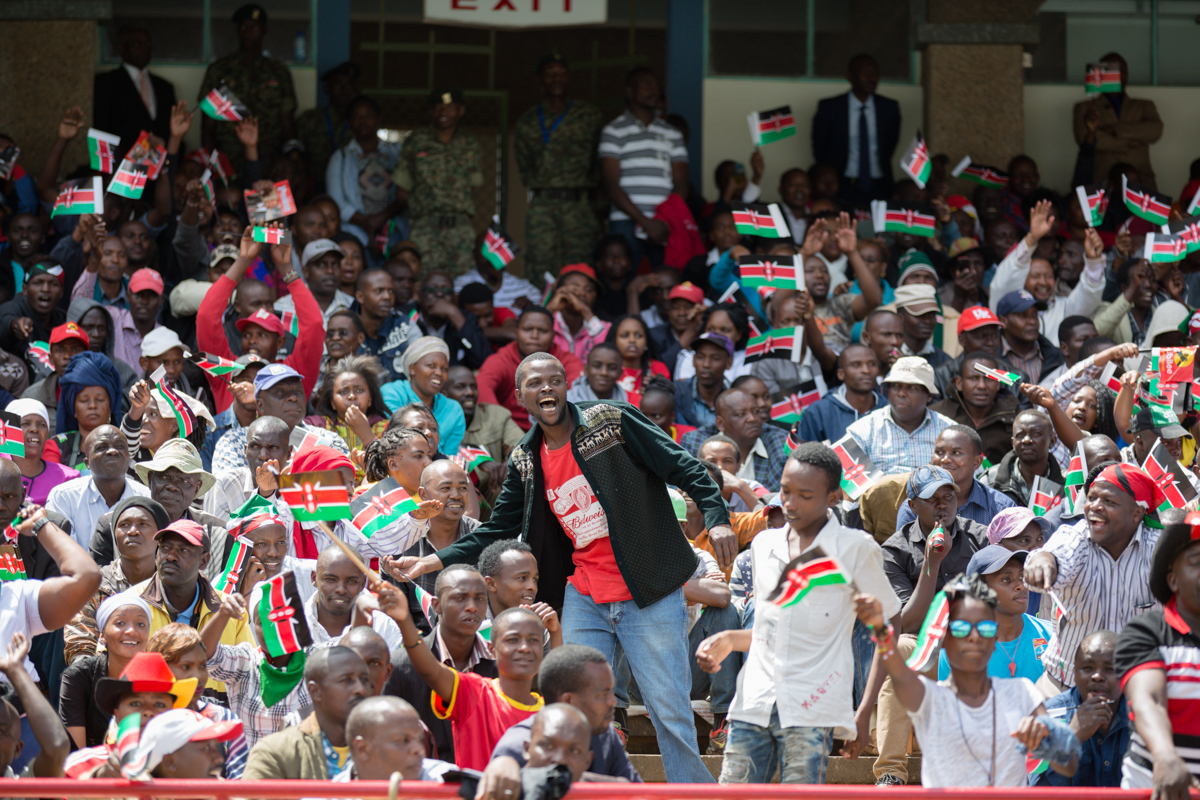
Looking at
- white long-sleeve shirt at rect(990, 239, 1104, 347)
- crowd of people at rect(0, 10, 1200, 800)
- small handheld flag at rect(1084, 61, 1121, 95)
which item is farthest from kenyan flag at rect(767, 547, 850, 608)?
small handheld flag at rect(1084, 61, 1121, 95)

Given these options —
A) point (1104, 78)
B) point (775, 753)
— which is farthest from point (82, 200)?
point (1104, 78)

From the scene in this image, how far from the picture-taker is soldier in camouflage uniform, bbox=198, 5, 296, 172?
12266mm

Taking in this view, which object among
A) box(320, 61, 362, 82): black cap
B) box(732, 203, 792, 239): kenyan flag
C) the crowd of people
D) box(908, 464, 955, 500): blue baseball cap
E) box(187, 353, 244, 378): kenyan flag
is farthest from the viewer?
box(320, 61, 362, 82): black cap

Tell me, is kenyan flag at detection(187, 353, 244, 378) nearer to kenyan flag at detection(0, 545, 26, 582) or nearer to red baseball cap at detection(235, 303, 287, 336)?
Result: red baseball cap at detection(235, 303, 287, 336)

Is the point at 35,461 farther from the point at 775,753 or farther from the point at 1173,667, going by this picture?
the point at 1173,667

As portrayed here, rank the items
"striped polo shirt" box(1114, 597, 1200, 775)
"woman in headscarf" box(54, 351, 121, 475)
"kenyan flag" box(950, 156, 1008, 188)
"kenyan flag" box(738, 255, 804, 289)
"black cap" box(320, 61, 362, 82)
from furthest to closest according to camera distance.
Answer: "kenyan flag" box(950, 156, 1008, 188)
"black cap" box(320, 61, 362, 82)
"kenyan flag" box(738, 255, 804, 289)
"woman in headscarf" box(54, 351, 121, 475)
"striped polo shirt" box(1114, 597, 1200, 775)

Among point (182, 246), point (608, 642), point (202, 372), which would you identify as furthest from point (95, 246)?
point (608, 642)

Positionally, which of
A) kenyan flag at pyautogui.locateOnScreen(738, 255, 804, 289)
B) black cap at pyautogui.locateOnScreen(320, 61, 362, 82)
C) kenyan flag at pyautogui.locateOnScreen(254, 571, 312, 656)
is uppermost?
black cap at pyautogui.locateOnScreen(320, 61, 362, 82)

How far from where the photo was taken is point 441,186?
11.6 m

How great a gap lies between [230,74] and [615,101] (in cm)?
408

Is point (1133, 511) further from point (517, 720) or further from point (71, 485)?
point (71, 485)

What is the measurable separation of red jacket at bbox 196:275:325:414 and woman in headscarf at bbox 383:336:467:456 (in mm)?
573

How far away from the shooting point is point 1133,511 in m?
6.16

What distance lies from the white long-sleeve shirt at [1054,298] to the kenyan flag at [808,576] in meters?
6.52
